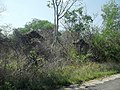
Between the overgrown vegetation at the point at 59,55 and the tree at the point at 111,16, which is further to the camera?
the tree at the point at 111,16

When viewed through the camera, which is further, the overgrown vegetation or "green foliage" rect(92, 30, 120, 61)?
"green foliage" rect(92, 30, 120, 61)

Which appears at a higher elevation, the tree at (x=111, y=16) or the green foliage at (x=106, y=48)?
the tree at (x=111, y=16)

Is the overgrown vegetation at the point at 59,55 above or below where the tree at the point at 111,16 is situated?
below

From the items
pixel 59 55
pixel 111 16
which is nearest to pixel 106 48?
pixel 111 16

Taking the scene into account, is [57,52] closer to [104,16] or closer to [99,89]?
[99,89]

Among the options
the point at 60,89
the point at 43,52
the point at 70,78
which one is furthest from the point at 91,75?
the point at 60,89

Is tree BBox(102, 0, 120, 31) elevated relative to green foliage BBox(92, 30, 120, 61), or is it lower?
elevated

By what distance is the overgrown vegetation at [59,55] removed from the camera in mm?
13023

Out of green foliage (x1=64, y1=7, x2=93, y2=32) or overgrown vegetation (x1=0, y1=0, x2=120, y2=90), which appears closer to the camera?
overgrown vegetation (x1=0, y1=0, x2=120, y2=90)

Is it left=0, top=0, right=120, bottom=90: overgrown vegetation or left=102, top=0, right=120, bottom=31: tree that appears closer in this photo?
left=0, top=0, right=120, bottom=90: overgrown vegetation

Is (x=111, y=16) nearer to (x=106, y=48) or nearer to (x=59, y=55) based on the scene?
(x=106, y=48)

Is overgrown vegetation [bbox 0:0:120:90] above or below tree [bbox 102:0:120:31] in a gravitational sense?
below

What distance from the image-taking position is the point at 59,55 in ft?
64.9

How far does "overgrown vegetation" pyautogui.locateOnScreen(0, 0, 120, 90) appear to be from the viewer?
13023 mm
